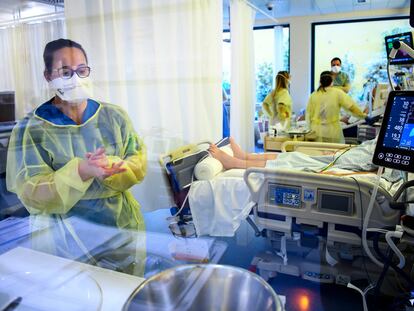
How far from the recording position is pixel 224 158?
2.39 meters

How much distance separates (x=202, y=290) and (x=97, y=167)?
1.90 feet

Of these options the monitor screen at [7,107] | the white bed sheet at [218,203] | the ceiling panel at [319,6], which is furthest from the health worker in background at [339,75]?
the monitor screen at [7,107]

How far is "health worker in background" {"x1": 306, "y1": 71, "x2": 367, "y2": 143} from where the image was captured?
3.46m

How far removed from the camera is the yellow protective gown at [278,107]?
12.8ft

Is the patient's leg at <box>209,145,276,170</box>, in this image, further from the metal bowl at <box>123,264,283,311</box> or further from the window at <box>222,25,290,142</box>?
the metal bowl at <box>123,264,283,311</box>

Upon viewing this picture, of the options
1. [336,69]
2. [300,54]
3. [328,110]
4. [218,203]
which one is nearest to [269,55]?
[300,54]

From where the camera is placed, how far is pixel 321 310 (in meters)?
1.66

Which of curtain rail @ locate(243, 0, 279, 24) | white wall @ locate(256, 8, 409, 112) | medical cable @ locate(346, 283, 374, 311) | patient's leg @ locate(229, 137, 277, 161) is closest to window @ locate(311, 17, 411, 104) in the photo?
white wall @ locate(256, 8, 409, 112)

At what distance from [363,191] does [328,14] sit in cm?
409

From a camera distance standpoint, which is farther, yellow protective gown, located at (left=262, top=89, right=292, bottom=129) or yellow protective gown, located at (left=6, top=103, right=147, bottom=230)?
yellow protective gown, located at (left=262, top=89, right=292, bottom=129)

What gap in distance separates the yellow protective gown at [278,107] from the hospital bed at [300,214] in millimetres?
1802

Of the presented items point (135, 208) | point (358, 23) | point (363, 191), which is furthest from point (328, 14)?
point (135, 208)

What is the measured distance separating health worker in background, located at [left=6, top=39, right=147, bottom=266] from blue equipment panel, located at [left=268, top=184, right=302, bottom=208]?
768 mm

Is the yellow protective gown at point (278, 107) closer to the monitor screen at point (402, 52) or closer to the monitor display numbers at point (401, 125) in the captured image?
the monitor screen at point (402, 52)
